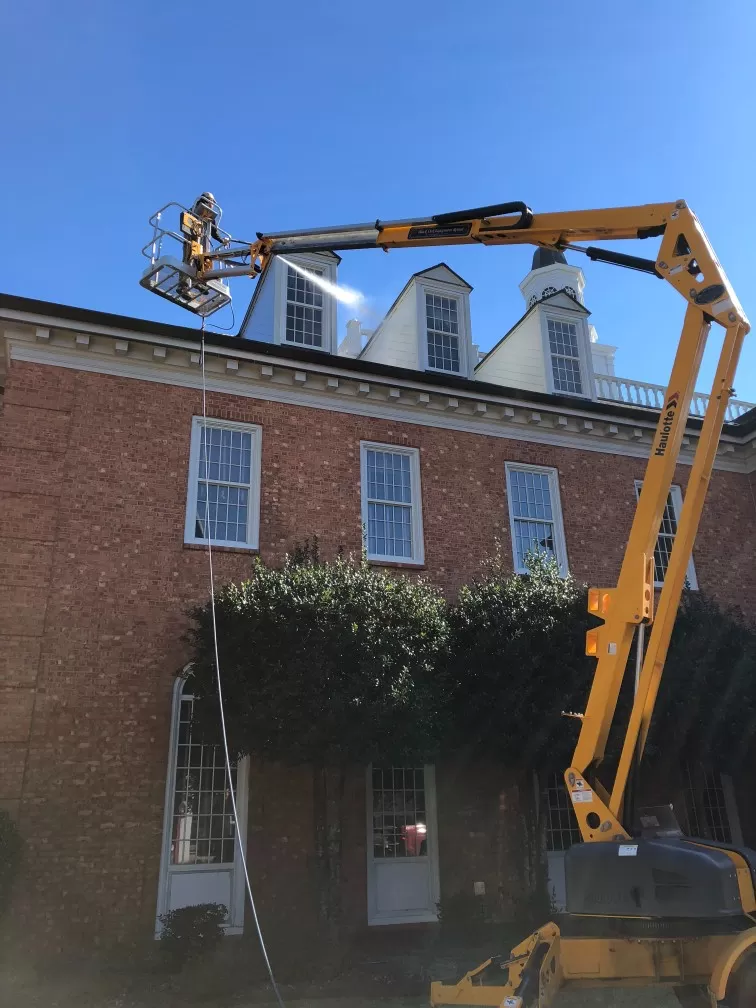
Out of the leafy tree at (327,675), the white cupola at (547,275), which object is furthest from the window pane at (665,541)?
the white cupola at (547,275)

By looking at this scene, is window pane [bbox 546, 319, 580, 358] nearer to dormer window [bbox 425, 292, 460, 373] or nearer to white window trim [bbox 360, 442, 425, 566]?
dormer window [bbox 425, 292, 460, 373]

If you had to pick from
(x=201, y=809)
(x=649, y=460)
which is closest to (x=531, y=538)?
(x=649, y=460)

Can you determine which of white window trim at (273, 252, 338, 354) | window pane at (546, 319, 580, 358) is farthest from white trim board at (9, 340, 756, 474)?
window pane at (546, 319, 580, 358)

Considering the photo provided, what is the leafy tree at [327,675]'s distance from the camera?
364 inches

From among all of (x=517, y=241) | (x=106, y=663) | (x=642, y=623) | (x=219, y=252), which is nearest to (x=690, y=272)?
(x=517, y=241)

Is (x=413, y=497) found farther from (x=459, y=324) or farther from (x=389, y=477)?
(x=459, y=324)

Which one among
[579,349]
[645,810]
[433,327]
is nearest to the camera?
[645,810]

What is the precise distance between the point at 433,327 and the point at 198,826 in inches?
408

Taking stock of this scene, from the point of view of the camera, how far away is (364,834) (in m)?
11.5

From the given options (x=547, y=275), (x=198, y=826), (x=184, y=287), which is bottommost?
(x=198, y=826)

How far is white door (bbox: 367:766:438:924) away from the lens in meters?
11.4

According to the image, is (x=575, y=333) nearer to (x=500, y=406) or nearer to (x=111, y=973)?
(x=500, y=406)

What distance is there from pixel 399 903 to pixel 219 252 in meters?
9.44

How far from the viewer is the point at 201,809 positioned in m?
10.8
